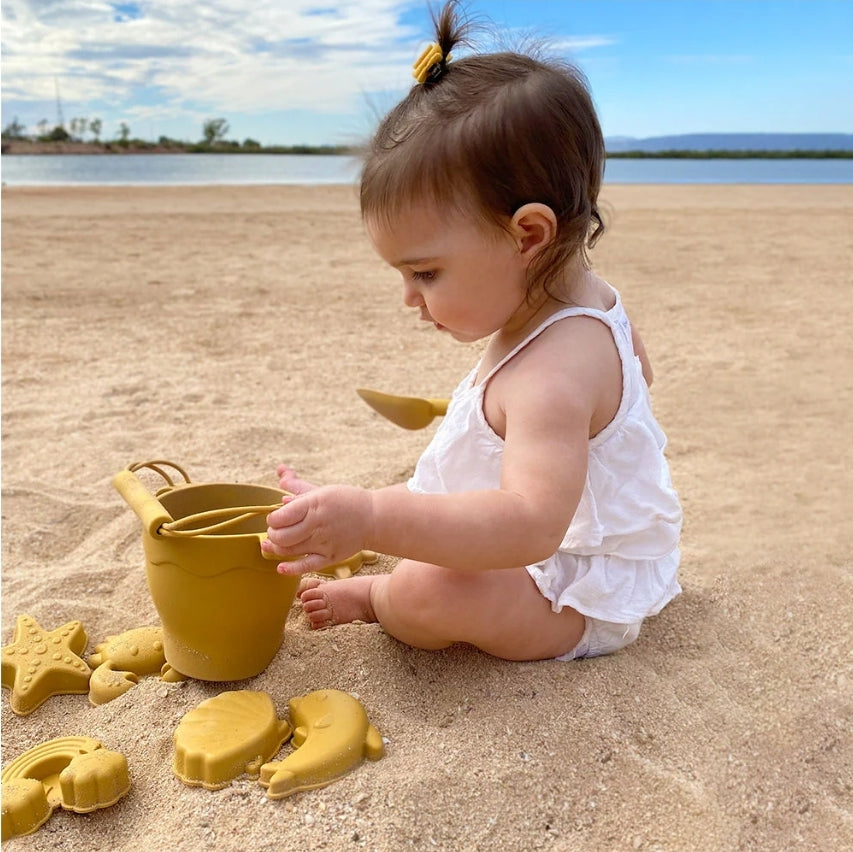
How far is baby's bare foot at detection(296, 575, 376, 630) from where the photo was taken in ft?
4.92

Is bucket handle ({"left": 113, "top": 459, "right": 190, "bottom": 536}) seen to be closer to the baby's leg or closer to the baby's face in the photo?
the baby's leg

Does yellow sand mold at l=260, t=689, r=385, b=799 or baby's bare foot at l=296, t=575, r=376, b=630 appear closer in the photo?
yellow sand mold at l=260, t=689, r=385, b=799

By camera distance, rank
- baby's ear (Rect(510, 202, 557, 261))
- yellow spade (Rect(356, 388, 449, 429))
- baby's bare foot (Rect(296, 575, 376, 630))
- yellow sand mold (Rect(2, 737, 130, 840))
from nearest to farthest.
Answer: yellow sand mold (Rect(2, 737, 130, 840)) → baby's ear (Rect(510, 202, 557, 261)) → baby's bare foot (Rect(296, 575, 376, 630)) → yellow spade (Rect(356, 388, 449, 429))

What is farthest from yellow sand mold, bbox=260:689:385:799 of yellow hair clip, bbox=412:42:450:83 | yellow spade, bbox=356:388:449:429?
yellow hair clip, bbox=412:42:450:83

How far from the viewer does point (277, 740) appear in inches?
47.5

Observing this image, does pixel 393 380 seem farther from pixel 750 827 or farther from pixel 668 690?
pixel 750 827

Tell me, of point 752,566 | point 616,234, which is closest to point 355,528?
point 752,566

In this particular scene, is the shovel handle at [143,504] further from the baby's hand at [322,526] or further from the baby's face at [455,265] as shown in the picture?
the baby's face at [455,265]

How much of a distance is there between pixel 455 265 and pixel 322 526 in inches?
16.2

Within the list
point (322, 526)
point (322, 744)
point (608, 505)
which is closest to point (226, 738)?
point (322, 744)

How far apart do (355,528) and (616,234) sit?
6403 millimetres

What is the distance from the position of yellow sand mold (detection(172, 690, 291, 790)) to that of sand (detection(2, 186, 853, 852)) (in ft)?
0.07

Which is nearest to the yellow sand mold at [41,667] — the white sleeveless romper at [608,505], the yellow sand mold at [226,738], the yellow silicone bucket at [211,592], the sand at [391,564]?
the sand at [391,564]

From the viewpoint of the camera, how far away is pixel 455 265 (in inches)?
48.9
